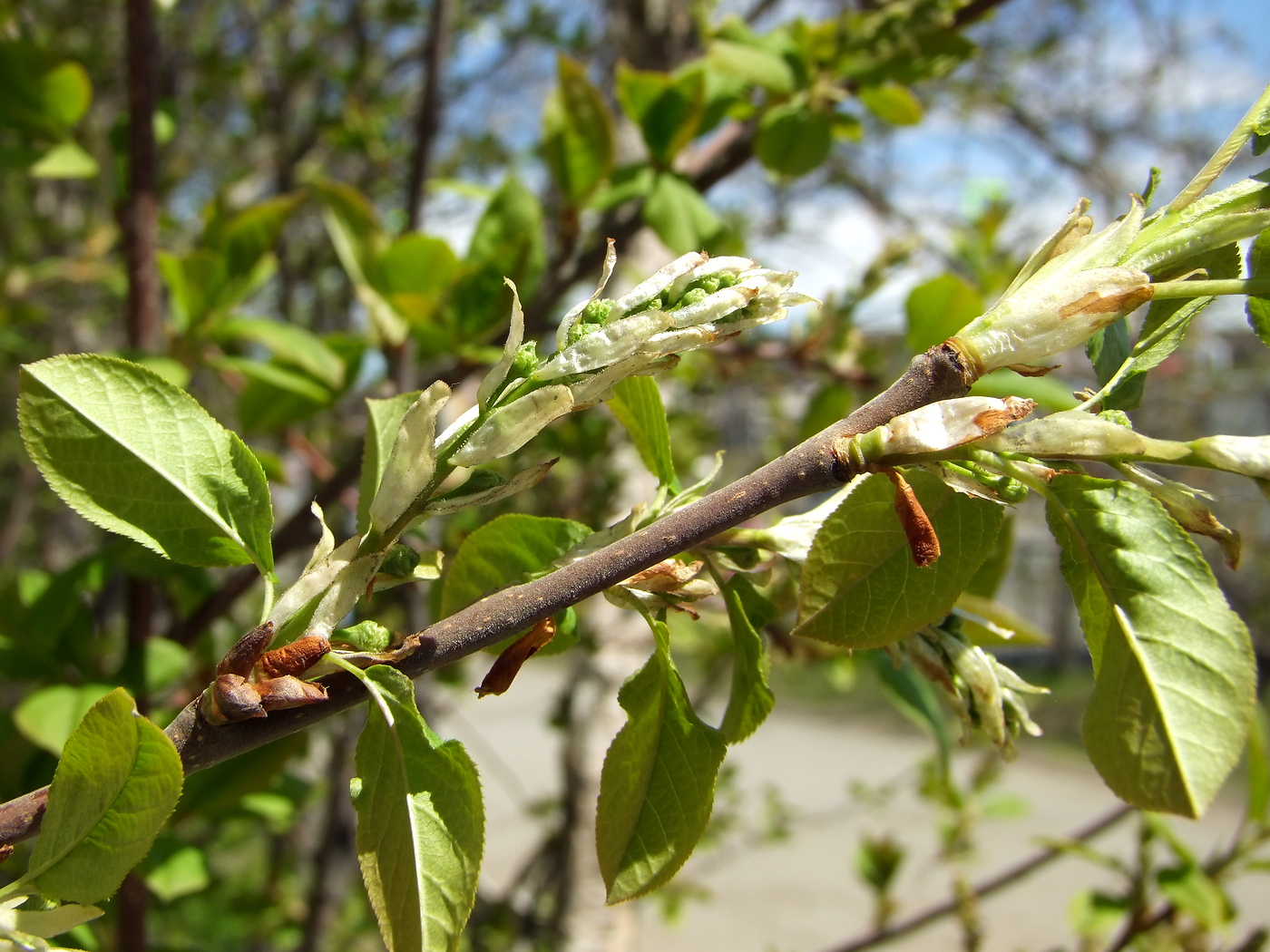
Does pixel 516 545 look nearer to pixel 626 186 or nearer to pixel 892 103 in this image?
pixel 626 186

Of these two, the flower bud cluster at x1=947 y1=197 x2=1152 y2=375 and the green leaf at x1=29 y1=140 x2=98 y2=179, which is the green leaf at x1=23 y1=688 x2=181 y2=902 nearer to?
the flower bud cluster at x1=947 y1=197 x2=1152 y2=375

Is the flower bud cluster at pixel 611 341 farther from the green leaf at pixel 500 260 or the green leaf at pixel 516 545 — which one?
the green leaf at pixel 500 260

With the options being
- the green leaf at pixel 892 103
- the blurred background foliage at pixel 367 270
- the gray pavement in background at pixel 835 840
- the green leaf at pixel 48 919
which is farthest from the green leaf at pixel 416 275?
the gray pavement in background at pixel 835 840

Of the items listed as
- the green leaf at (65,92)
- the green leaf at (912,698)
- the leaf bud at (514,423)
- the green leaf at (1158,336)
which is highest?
the green leaf at (65,92)

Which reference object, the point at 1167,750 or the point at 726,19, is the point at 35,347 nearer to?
the point at 726,19

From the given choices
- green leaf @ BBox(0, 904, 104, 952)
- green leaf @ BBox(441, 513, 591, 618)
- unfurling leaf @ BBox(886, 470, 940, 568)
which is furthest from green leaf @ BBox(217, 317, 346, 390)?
unfurling leaf @ BBox(886, 470, 940, 568)

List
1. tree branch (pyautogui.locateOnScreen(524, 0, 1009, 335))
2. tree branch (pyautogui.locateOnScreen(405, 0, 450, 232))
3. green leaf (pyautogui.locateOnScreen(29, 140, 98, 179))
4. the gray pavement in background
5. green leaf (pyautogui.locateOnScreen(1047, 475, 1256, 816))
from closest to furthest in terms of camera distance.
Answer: green leaf (pyautogui.locateOnScreen(1047, 475, 1256, 816)) → green leaf (pyautogui.locateOnScreen(29, 140, 98, 179)) → tree branch (pyautogui.locateOnScreen(524, 0, 1009, 335)) → tree branch (pyautogui.locateOnScreen(405, 0, 450, 232)) → the gray pavement in background
